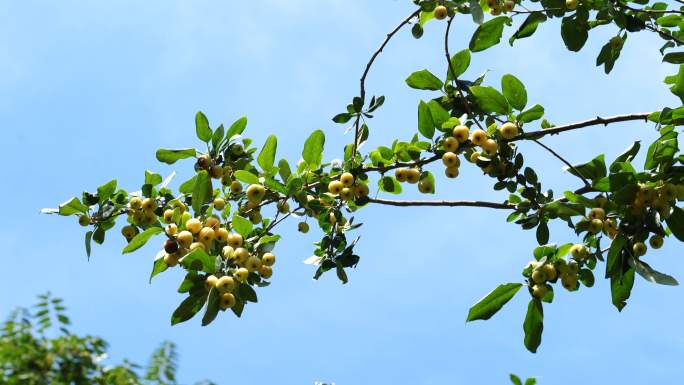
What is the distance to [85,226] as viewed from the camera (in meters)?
3.55

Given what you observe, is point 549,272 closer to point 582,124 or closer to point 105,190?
point 582,124

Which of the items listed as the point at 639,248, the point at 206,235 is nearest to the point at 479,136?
the point at 639,248

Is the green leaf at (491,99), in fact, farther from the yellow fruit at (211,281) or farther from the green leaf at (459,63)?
the yellow fruit at (211,281)

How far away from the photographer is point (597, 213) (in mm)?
2686

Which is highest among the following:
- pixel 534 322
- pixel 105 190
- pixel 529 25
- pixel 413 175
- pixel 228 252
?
pixel 529 25

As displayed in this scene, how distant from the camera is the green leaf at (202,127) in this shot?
11.2 ft

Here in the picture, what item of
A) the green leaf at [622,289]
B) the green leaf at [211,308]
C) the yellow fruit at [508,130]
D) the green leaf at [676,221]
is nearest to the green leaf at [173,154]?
the green leaf at [211,308]

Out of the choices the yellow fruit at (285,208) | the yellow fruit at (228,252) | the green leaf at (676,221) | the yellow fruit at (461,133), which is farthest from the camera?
the yellow fruit at (285,208)

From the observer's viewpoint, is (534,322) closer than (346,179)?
Yes

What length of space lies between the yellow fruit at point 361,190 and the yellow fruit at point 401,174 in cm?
14

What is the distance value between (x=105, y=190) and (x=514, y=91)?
1.93m

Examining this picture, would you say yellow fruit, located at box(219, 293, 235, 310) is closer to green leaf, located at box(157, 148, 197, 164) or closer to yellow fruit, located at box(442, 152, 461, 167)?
green leaf, located at box(157, 148, 197, 164)

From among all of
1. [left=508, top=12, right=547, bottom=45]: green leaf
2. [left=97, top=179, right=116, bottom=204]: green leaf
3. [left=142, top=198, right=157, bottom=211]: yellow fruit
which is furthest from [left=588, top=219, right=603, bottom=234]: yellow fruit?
[left=97, top=179, right=116, bottom=204]: green leaf

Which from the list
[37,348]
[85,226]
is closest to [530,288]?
[85,226]
